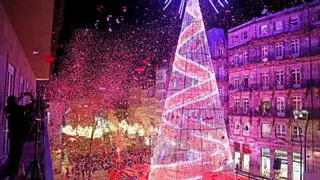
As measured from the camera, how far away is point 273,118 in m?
23.4

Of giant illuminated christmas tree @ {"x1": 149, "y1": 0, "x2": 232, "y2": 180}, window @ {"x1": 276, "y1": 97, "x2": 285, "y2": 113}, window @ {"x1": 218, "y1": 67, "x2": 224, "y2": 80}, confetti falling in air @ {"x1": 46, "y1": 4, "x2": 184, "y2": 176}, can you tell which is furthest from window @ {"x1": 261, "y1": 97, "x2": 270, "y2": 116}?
giant illuminated christmas tree @ {"x1": 149, "y1": 0, "x2": 232, "y2": 180}

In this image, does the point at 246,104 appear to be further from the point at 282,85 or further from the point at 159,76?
the point at 159,76

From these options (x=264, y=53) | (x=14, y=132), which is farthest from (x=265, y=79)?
(x=14, y=132)

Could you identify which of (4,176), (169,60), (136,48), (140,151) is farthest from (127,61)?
(4,176)

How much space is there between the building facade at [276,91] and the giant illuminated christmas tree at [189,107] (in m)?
9.27

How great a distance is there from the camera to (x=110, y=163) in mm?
20594

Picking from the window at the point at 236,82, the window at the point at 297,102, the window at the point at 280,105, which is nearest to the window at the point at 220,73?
the window at the point at 236,82

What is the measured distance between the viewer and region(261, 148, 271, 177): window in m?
23.6

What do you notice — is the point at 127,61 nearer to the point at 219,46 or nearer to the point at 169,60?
the point at 169,60

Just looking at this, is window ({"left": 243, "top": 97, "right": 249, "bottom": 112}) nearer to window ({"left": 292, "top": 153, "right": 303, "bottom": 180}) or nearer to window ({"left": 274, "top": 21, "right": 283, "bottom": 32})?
window ({"left": 292, "top": 153, "right": 303, "bottom": 180})

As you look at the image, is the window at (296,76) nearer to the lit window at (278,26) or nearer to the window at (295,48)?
the window at (295,48)

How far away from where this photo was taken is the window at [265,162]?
23.6 metres

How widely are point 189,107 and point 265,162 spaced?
14.8 metres

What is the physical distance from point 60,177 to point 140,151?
7.98 metres
